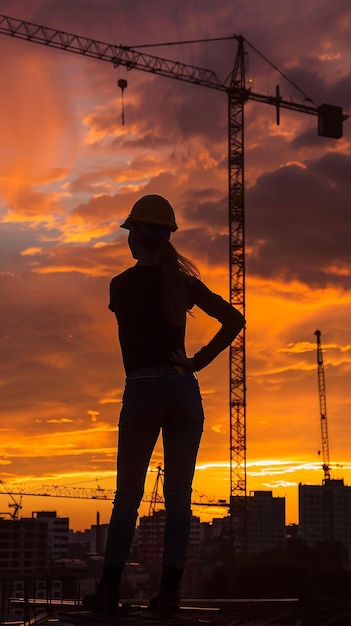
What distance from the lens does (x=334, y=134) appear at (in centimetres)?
11394

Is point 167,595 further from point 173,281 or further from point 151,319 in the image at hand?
point 173,281

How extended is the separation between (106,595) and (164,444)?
1.14 m

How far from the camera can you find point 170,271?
6.84 meters

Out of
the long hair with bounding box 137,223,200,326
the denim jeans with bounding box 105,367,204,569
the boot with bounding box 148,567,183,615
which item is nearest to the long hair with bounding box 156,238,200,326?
the long hair with bounding box 137,223,200,326

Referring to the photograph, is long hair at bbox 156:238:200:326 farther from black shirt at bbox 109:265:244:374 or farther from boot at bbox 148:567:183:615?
boot at bbox 148:567:183:615

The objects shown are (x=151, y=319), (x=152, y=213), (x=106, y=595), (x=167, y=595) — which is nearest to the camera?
(x=106, y=595)

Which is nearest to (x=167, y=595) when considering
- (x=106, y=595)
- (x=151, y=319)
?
(x=106, y=595)

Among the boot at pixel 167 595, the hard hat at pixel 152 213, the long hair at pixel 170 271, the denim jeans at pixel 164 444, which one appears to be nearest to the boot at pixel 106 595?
the denim jeans at pixel 164 444

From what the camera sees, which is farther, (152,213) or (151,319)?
(152,213)

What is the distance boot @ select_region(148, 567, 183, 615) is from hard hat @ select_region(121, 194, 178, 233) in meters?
2.57

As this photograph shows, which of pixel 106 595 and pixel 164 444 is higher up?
pixel 164 444

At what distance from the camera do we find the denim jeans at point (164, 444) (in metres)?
6.62

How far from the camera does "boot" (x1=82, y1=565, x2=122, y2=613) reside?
21.2 feet

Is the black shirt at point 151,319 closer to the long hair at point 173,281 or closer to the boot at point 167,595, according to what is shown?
the long hair at point 173,281
